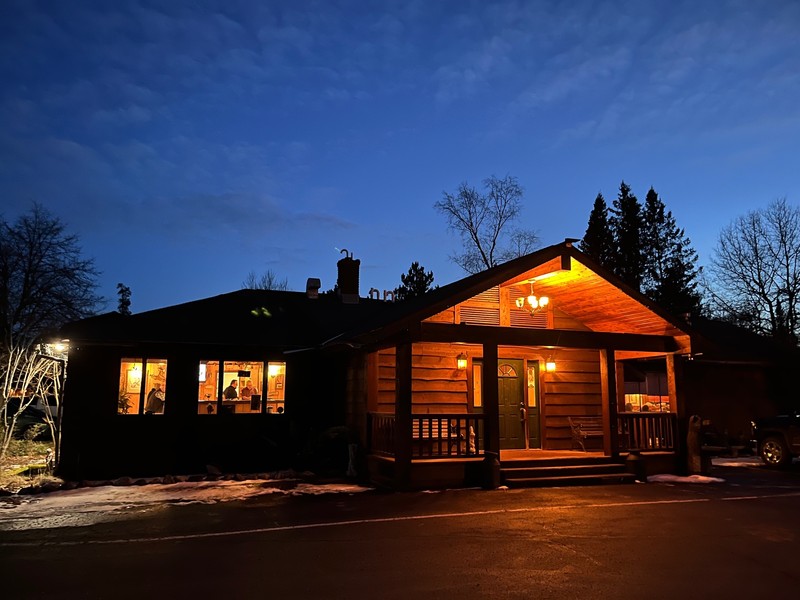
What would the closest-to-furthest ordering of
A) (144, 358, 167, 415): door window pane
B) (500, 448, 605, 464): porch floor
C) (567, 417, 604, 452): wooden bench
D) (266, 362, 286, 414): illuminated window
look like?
(500, 448, 605, 464): porch floor → (144, 358, 167, 415): door window pane → (266, 362, 286, 414): illuminated window → (567, 417, 604, 452): wooden bench

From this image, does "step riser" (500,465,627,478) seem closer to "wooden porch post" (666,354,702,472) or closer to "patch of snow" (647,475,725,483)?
"patch of snow" (647,475,725,483)

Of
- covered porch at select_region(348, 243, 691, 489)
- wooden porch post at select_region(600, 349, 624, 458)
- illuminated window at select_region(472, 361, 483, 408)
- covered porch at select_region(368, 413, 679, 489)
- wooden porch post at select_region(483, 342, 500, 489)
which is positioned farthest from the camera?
illuminated window at select_region(472, 361, 483, 408)

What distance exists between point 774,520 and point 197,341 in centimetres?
1162

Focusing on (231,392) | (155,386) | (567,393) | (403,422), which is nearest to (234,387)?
(231,392)

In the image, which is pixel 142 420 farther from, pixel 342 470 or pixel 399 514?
pixel 399 514

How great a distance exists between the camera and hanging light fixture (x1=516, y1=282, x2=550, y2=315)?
14.0 meters

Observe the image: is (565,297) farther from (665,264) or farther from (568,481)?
(665,264)

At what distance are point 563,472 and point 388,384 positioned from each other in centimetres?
423

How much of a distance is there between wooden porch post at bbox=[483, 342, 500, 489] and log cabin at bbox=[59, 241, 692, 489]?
1.1 inches

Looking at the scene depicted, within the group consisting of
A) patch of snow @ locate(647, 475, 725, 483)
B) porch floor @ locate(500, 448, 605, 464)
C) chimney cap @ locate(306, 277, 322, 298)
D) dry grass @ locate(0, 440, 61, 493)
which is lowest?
patch of snow @ locate(647, 475, 725, 483)

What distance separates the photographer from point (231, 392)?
14961 millimetres

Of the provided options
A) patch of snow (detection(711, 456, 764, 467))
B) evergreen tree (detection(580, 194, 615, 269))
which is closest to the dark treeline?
evergreen tree (detection(580, 194, 615, 269))

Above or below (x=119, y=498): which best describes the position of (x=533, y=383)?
above

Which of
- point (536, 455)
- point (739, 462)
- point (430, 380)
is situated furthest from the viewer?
point (739, 462)
